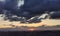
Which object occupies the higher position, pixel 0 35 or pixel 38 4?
pixel 38 4

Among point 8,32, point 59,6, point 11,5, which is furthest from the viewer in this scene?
point 11,5

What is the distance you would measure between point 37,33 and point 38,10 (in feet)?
37.3

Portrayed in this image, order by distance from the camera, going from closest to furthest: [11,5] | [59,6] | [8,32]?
[8,32] < [59,6] < [11,5]

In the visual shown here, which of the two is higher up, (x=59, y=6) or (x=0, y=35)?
(x=59, y=6)

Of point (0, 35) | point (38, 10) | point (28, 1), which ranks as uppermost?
point (28, 1)

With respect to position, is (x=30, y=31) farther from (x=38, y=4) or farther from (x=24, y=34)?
(x=38, y=4)

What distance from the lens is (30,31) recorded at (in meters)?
2.53

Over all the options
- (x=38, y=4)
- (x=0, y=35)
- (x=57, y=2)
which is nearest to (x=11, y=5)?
(x=38, y=4)

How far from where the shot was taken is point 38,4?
14148 mm

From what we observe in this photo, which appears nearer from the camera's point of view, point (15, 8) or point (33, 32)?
point (33, 32)

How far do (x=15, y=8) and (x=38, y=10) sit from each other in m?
1.95

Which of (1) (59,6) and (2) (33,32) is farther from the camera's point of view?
(1) (59,6)

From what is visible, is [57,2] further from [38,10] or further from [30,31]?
[30,31]

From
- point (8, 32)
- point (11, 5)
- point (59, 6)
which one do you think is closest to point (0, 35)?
point (8, 32)
